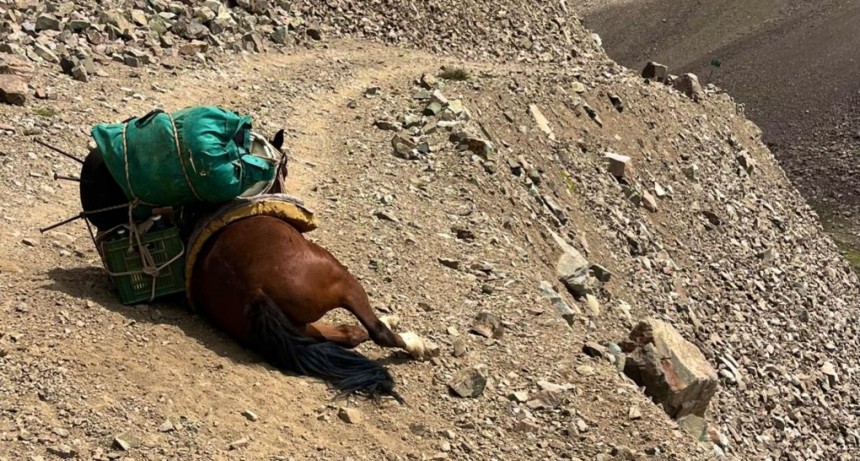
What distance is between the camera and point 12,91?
10266 mm

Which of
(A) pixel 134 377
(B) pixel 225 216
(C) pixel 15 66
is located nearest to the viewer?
(A) pixel 134 377

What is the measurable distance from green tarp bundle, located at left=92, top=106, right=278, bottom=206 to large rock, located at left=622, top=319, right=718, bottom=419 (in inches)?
183

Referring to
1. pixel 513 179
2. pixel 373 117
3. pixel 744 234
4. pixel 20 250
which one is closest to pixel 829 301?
pixel 744 234

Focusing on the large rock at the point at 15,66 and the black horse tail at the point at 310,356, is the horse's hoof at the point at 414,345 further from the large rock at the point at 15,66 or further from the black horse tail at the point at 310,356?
the large rock at the point at 15,66

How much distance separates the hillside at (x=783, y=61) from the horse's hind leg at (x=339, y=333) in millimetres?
35497

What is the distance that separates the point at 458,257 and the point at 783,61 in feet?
187

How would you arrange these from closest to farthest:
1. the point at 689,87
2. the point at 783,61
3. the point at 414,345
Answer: the point at 414,345 → the point at 689,87 → the point at 783,61

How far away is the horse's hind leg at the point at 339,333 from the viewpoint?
6387 mm

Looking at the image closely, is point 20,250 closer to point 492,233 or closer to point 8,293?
point 8,293

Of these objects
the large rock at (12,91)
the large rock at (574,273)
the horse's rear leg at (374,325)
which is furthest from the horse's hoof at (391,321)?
the large rock at (12,91)

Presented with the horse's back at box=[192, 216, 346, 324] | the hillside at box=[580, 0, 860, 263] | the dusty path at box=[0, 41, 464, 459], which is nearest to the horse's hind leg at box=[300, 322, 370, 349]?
the horse's back at box=[192, 216, 346, 324]

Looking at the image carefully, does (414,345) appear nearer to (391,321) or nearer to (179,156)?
(391,321)

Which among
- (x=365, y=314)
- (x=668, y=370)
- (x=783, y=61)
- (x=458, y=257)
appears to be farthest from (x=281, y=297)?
(x=783, y=61)

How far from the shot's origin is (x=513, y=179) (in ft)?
42.0
